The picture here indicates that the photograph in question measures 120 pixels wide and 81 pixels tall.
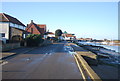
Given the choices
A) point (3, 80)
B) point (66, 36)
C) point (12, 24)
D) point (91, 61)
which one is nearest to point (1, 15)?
point (12, 24)

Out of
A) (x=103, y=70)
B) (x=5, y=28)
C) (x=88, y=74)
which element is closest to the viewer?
(x=88, y=74)

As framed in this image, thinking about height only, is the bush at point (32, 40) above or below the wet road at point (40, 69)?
above

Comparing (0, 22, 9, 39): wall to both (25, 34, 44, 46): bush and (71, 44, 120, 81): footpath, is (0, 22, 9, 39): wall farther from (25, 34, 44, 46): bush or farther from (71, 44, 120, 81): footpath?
(71, 44, 120, 81): footpath

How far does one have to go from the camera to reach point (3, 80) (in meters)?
7.48

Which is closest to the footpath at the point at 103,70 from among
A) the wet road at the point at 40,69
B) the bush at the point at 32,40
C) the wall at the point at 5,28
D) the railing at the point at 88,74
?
the railing at the point at 88,74

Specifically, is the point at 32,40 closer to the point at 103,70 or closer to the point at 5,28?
the point at 5,28

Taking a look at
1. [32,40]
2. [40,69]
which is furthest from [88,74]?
[32,40]

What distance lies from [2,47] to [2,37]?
12.7m

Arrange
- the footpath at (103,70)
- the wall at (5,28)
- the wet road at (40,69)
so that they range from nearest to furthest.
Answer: the wet road at (40,69) → the footpath at (103,70) → the wall at (5,28)

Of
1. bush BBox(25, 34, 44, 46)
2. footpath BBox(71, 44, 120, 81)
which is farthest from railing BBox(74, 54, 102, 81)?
bush BBox(25, 34, 44, 46)

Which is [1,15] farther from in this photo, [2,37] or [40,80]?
[40,80]

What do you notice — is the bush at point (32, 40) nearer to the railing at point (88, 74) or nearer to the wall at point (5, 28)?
the wall at point (5, 28)

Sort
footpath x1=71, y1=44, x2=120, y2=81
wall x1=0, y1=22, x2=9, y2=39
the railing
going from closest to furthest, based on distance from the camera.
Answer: the railing < footpath x1=71, y1=44, x2=120, y2=81 < wall x1=0, y1=22, x2=9, y2=39

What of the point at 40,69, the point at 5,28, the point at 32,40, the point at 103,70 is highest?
the point at 5,28
